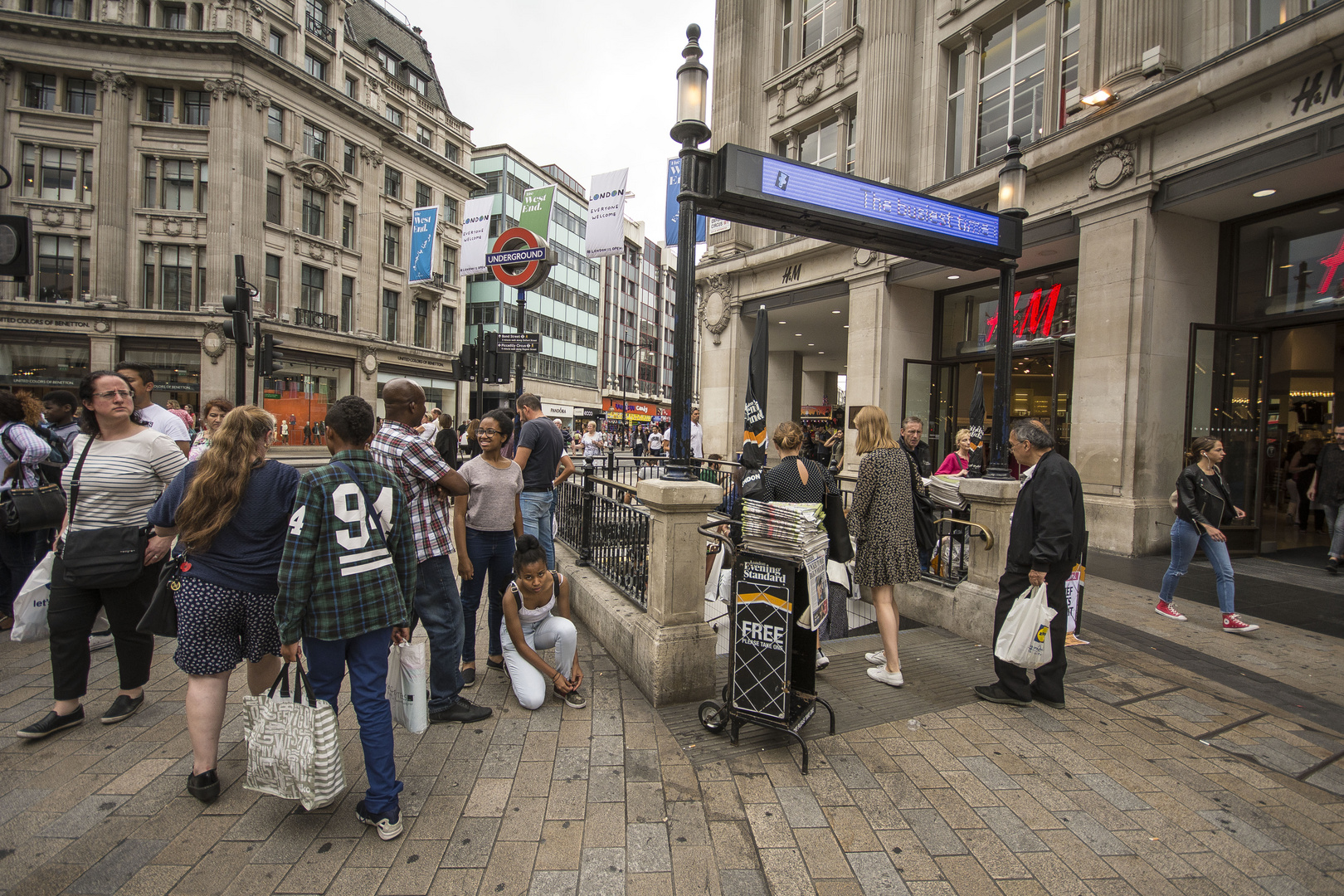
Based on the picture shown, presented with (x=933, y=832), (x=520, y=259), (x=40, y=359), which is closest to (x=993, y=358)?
(x=520, y=259)

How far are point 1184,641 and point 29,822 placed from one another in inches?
317

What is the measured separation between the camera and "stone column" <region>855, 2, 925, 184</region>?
44.5 feet

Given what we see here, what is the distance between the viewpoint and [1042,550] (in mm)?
3986

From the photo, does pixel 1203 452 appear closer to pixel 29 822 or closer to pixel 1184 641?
pixel 1184 641

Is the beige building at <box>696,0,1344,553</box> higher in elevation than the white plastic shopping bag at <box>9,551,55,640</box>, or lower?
Answer: higher

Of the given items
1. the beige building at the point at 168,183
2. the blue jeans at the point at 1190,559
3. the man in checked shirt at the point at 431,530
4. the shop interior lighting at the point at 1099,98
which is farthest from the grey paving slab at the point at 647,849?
the beige building at the point at 168,183

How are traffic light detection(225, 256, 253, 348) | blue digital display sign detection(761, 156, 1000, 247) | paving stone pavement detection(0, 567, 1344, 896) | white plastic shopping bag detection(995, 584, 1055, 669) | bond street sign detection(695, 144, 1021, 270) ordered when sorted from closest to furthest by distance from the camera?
paving stone pavement detection(0, 567, 1344, 896) → white plastic shopping bag detection(995, 584, 1055, 669) → bond street sign detection(695, 144, 1021, 270) → blue digital display sign detection(761, 156, 1000, 247) → traffic light detection(225, 256, 253, 348)

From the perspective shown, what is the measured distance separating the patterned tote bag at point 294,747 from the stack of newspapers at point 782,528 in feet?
7.52

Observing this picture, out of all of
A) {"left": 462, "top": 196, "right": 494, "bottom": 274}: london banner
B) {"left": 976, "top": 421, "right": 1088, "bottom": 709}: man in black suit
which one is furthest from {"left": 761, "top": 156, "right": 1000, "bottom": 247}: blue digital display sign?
{"left": 462, "top": 196, "right": 494, "bottom": 274}: london banner

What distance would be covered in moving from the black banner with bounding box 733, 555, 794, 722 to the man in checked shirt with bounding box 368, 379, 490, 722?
170cm

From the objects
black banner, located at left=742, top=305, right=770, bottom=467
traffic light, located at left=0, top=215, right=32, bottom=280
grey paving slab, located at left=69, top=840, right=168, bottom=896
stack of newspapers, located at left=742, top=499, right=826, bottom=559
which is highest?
traffic light, located at left=0, top=215, right=32, bottom=280

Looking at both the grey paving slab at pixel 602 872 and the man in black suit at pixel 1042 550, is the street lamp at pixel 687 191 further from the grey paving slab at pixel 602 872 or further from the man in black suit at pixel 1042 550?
the man in black suit at pixel 1042 550

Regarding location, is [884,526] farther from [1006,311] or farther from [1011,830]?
[1006,311]

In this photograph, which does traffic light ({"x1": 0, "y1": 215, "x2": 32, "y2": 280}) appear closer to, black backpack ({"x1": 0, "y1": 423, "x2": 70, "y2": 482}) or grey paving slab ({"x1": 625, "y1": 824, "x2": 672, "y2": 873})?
black backpack ({"x1": 0, "y1": 423, "x2": 70, "y2": 482})
